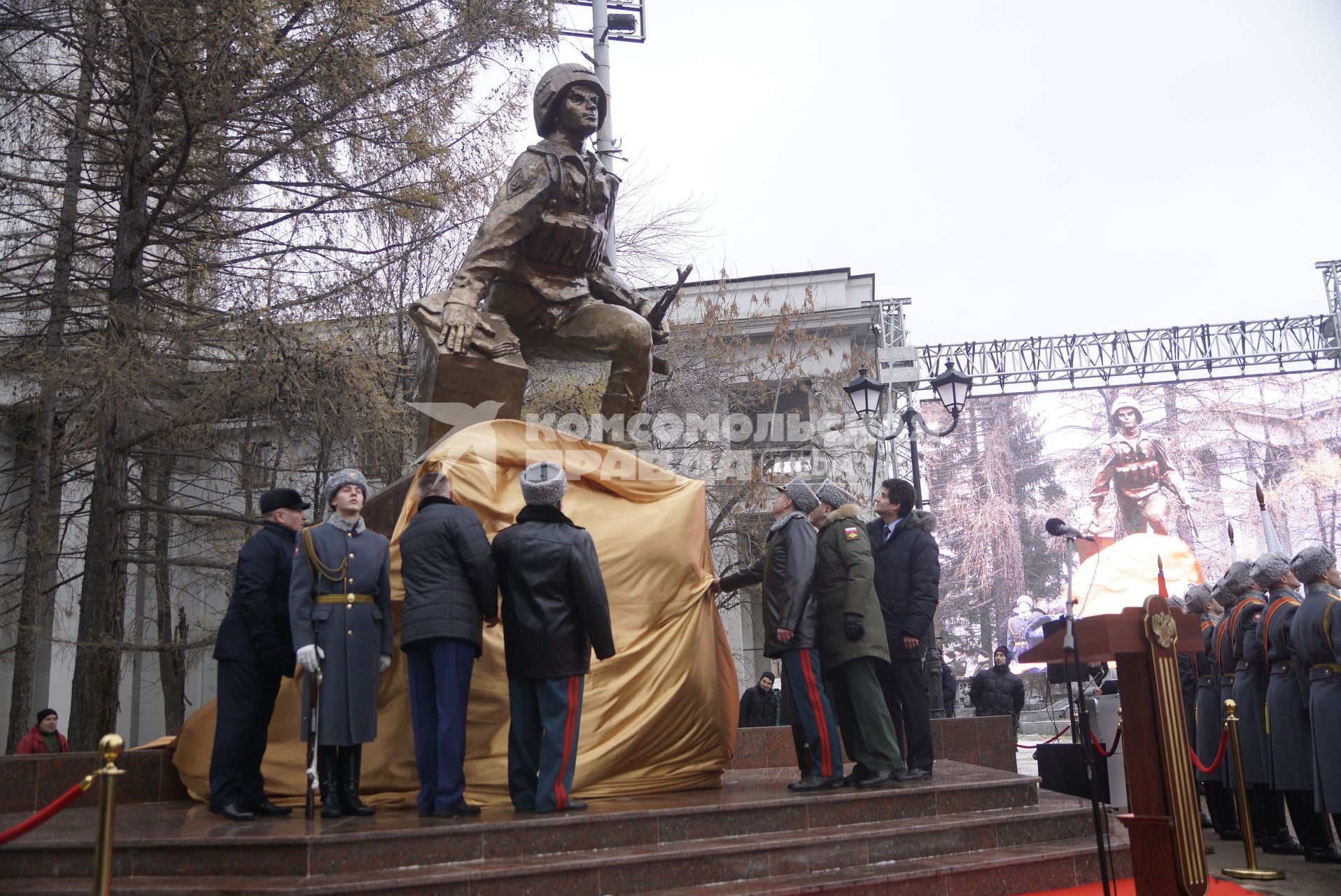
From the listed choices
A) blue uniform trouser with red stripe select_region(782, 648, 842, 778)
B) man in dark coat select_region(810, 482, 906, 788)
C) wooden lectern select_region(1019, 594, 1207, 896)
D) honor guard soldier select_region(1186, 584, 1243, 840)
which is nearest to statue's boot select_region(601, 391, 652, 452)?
man in dark coat select_region(810, 482, 906, 788)

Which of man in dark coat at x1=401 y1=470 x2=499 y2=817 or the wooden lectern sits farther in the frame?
man in dark coat at x1=401 y1=470 x2=499 y2=817

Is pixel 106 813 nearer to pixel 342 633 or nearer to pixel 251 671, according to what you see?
pixel 342 633

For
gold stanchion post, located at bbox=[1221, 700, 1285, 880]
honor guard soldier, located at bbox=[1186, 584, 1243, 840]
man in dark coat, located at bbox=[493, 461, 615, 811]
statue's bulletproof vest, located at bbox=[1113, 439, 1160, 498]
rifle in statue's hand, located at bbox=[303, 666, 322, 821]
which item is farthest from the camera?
statue's bulletproof vest, located at bbox=[1113, 439, 1160, 498]

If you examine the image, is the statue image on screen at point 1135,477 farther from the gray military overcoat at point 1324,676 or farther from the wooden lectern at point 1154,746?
the wooden lectern at point 1154,746

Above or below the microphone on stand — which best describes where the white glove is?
below

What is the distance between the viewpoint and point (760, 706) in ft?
44.0

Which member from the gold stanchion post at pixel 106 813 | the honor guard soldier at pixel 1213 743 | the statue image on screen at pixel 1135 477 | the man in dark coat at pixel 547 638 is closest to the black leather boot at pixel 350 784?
the man in dark coat at pixel 547 638

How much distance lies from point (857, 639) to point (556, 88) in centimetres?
375

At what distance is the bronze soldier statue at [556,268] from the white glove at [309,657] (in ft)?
6.61

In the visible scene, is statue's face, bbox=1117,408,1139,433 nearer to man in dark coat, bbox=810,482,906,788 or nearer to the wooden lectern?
man in dark coat, bbox=810,482,906,788

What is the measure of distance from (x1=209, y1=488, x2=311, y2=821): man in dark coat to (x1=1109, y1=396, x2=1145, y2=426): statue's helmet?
28.3 metres

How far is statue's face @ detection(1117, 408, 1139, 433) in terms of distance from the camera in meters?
29.9

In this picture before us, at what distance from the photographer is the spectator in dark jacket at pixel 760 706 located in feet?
43.7

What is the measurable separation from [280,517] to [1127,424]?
92.7ft
